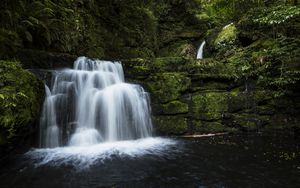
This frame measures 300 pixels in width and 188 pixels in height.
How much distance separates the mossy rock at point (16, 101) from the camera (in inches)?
218

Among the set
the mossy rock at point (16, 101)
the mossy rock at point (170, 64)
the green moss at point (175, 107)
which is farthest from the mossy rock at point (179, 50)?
the mossy rock at point (16, 101)

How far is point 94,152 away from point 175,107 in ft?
11.4

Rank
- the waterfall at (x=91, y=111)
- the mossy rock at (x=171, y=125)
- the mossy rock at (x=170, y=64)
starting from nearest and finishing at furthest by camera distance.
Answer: the waterfall at (x=91, y=111), the mossy rock at (x=171, y=125), the mossy rock at (x=170, y=64)

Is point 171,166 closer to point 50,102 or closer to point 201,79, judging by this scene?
point 50,102

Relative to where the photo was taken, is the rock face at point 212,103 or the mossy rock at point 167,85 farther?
the mossy rock at point 167,85

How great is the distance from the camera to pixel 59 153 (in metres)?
6.76

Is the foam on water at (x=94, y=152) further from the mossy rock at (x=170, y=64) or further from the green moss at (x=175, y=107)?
the mossy rock at (x=170, y=64)

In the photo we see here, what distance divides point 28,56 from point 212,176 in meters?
7.30

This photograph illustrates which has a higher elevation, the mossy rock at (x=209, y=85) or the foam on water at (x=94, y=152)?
the mossy rock at (x=209, y=85)

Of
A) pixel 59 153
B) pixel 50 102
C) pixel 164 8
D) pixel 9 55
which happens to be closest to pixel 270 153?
pixel 59 153

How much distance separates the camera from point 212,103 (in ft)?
31.1

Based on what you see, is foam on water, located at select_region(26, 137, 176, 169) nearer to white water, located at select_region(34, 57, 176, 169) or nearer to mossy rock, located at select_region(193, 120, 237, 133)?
white water, located at select_region(34, 57, 176, 169)

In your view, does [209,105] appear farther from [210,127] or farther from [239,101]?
[239,101]

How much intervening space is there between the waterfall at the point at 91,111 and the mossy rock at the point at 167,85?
→ 441 millimetres
